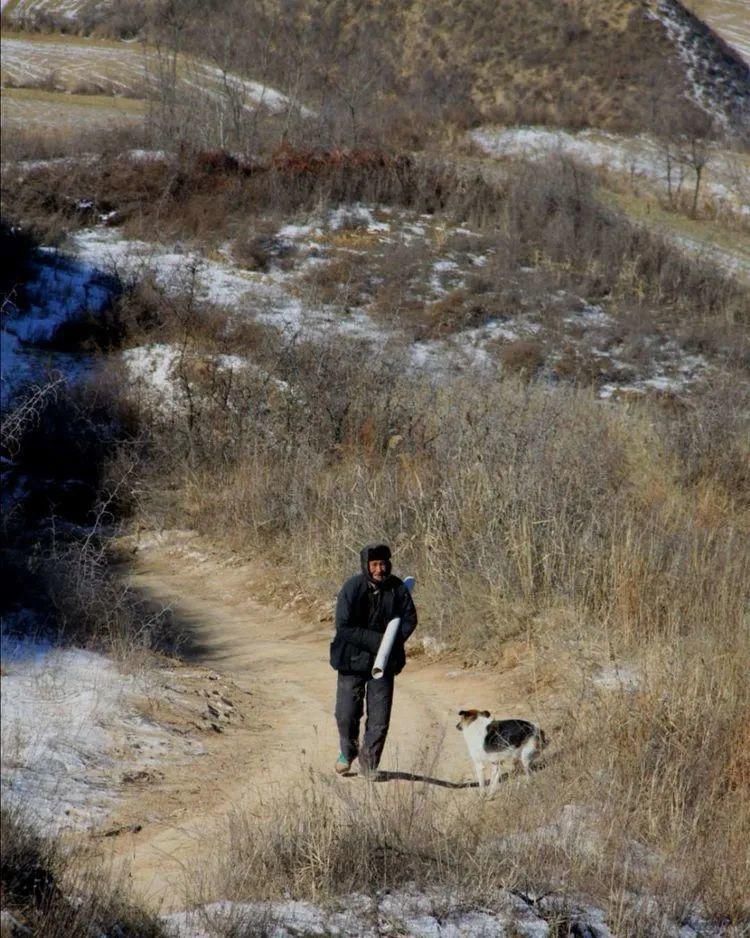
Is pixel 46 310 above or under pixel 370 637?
under

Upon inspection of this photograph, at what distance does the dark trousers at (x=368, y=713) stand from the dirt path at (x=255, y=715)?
0.64 ft

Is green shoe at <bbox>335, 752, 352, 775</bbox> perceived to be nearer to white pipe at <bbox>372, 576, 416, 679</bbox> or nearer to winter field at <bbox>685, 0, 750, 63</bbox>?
white pipe at <bbox>372, 576, 416, 679</bbox>

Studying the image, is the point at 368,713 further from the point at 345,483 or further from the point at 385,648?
the point at 345,483

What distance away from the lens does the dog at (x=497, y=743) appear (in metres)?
7.02

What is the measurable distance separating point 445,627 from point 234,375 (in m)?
8.09

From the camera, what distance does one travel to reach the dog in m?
7.02

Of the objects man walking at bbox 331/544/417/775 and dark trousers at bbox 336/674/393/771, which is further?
dark trousers at bbox 336/674/393/771

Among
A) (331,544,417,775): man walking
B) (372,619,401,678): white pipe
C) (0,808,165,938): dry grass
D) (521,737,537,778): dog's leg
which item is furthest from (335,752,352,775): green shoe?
(0,808,165,938): dry grass

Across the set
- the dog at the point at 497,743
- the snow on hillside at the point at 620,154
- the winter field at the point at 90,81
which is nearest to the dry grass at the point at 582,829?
the dog at the point at 497,743

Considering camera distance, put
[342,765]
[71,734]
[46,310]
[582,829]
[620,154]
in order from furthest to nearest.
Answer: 1. [620,154]
2. [46,310]
3. [342,765]
4. [71,734]
5. [582,829]

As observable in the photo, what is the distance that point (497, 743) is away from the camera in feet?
23.1

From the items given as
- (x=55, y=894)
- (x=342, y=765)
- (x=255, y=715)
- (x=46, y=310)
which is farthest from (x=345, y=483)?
(x=46, y=310)

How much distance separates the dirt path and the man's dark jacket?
0.71 m

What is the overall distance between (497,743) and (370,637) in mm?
1000
